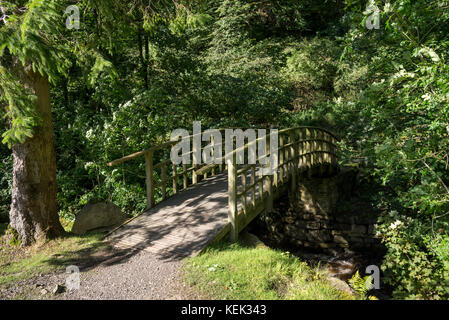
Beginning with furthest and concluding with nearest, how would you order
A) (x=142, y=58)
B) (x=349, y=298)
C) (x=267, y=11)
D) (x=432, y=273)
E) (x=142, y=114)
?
(x=267, y=11) → (x=142, y=58) → (x=142, y=114) → (x=432, y=273) → (x=349, y=298)

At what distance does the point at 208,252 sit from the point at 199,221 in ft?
2.98

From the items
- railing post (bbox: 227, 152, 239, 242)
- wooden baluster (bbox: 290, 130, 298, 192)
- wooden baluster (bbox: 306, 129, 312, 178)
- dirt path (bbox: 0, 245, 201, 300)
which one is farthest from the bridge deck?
wooden baluster (bbox: 306, 129, 312, 178)

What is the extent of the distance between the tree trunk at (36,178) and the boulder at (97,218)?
1.82 ft

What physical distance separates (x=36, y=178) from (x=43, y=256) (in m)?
1.34

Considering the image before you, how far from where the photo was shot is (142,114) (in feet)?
30.8

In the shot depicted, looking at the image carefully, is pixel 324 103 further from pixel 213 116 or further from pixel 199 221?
pixel 199 221

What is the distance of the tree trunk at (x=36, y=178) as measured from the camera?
554cm

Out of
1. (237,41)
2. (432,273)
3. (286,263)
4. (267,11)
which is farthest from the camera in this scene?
(267,11)

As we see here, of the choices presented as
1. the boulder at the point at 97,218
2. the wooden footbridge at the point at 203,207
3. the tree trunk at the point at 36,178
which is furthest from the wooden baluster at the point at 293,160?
the tree trunk at the point at 36,178

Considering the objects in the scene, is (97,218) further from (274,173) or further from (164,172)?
(274,173)

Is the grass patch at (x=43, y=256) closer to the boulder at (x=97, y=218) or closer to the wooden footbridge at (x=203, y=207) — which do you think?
the boulder at (x=97, y=218)

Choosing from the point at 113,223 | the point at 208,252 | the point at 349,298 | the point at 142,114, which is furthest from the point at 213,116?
the point at 349,298

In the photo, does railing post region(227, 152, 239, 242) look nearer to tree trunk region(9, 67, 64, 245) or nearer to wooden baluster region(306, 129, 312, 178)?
tree trunk region(9, 67, 64, 245)

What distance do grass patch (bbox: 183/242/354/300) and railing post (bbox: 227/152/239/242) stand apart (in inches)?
18.6
